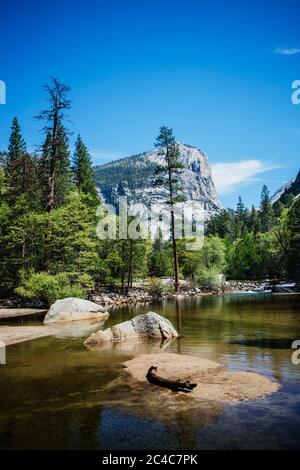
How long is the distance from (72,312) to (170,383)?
1596 cm

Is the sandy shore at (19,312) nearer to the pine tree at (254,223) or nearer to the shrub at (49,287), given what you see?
the shrub at (49,287)

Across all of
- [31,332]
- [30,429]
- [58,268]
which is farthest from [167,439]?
[58,268]

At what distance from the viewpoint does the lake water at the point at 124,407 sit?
6562 millimetres

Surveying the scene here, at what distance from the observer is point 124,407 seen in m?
8.34

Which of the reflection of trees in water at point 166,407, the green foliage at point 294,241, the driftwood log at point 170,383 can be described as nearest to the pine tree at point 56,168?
the driftwood log at point 170,383

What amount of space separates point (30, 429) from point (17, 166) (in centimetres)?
3566

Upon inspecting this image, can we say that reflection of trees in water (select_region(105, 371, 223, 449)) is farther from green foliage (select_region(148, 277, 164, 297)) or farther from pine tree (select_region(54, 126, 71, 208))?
green foliage (select_region(148, 277, 164, 297))

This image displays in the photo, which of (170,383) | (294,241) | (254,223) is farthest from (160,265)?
(170,383)

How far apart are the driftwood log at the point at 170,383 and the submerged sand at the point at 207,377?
0.53 ft

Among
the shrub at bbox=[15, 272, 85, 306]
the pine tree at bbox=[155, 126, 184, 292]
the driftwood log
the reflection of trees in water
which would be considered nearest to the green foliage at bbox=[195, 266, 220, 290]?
the pine tree at bbox=[155, 126, 184, 292]

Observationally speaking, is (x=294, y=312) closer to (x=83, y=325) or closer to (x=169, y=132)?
(x=83, y=325)

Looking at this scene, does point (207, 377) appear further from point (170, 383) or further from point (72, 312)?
point (72, 312)

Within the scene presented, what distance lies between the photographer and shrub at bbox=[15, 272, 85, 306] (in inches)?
1139

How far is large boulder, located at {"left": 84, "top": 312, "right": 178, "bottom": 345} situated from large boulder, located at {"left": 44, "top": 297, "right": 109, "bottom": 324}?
7.22m
